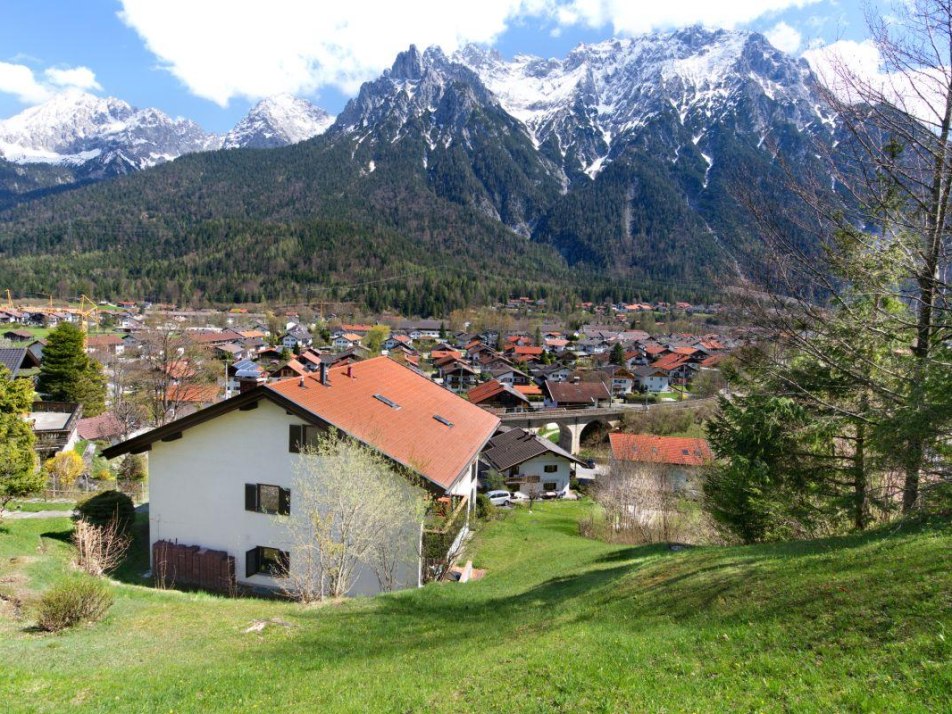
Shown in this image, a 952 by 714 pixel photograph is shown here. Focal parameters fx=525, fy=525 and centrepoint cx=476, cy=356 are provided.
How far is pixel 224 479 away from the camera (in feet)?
56.7

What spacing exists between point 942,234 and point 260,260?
625 feet

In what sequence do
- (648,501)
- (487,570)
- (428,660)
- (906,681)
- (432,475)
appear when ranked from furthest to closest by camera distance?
(648,501) → (487,570) → (432,475) → (428,660) → (906,681)

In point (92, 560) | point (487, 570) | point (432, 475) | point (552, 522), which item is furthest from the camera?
point (552, 522)

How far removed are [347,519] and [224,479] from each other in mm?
6426

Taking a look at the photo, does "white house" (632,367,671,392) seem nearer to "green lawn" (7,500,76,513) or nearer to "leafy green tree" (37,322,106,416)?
"leafy green tree" (37,322,106,416)

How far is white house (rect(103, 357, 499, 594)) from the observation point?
53.7ft

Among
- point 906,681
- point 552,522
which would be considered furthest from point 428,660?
point 552,522

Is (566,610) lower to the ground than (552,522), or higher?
higher

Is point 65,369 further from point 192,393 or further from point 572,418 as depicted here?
point 572,418

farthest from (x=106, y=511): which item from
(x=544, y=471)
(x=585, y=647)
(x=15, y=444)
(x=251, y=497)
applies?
(x=544, y=471)

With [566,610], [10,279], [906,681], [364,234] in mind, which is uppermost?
[364,234]

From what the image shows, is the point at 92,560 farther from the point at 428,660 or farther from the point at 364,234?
the point at 364,234

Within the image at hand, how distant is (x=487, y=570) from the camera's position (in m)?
18.9

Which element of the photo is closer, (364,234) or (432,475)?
(432,475)
